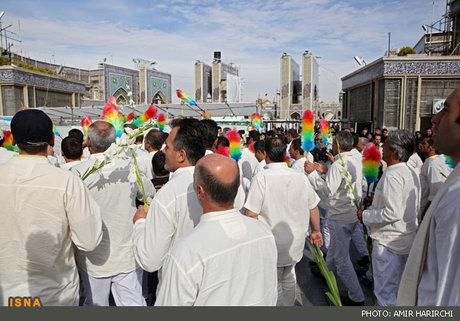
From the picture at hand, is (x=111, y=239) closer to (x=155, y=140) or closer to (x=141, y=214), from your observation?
(x=141, y=214)

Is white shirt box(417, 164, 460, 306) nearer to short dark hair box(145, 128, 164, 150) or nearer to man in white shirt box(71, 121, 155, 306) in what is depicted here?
man in white shirt box(71, 121, 155, 306)

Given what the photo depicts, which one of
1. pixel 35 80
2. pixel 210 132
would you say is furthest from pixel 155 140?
pixel 35 80

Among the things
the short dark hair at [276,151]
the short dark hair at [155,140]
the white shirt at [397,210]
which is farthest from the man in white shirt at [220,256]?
the short dark hair at [155,140]

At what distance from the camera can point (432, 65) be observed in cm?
1278

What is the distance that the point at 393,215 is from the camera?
2.59 meters

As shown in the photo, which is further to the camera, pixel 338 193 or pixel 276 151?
pixel 338 193

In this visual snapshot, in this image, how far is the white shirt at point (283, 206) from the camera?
270cm

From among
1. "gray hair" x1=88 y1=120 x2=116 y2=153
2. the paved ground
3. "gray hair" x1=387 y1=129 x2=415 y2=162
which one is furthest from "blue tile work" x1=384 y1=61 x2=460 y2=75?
"gray hair" x1=88 y1=120 x2=116 y2=153

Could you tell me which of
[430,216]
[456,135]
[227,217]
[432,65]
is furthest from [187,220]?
[432,65]

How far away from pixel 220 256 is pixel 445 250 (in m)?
0.80

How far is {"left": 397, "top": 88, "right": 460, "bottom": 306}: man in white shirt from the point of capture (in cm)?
108

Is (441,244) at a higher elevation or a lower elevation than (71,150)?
lower

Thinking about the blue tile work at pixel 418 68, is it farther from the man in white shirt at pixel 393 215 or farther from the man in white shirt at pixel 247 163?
the man in white shirt at pixel 393 215

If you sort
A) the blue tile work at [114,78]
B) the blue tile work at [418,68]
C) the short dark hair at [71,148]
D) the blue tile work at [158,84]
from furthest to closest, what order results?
the blue tile work at [158,84]
the blue tile work at [114,78]
the blue tile work at [418,68]
the short dark hair at [71,148]
